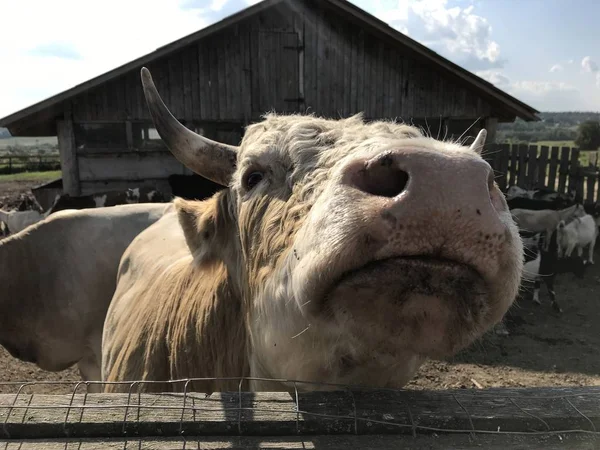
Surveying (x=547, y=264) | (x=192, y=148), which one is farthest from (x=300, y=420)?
(x=547, y=264)

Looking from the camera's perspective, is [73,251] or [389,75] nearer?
[73,251]

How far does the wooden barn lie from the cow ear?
8.96 meters

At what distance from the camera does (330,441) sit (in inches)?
49.9

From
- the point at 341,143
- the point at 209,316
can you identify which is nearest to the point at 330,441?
the point at 341,143

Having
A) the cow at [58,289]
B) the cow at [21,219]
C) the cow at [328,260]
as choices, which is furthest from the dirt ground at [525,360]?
the cow at [21,219]

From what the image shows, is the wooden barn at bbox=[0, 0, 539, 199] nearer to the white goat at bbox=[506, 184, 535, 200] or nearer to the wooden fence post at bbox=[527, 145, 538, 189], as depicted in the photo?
the wooden fence post at bbox=[527, 145, 538, 189]

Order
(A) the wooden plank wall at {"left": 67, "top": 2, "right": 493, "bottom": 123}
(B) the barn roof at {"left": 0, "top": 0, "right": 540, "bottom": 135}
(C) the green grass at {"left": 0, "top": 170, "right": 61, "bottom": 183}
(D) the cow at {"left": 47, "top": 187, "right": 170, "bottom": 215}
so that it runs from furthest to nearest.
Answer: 1. (C) the green grass at {"left": 0, "top": 170, "right": 61, "bottom": 183}
2. (A) the wooden plank wall at {"left": 67, "top": 2, "right": 493, "bottom": 123}
3. (D) the cow at {"left": 47, "top": 187, "right": 170, "bottom": 215}
4. (B) the barn roof at {"left": 0, "top": 0, "right": 540, "bottom": 135}

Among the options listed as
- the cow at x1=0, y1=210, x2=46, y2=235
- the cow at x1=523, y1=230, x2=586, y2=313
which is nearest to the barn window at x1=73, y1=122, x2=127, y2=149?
the cow at x1=0, y1=210, x2=46, y2=235

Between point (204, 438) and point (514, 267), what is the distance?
0.97 meters

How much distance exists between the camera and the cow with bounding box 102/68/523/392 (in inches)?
49.3

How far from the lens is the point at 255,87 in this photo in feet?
38.1

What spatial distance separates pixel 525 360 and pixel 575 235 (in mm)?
6128

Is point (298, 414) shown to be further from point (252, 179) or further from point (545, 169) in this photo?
point (545, 169)

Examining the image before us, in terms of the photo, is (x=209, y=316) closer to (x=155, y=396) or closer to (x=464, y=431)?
(x=155, y=396)
